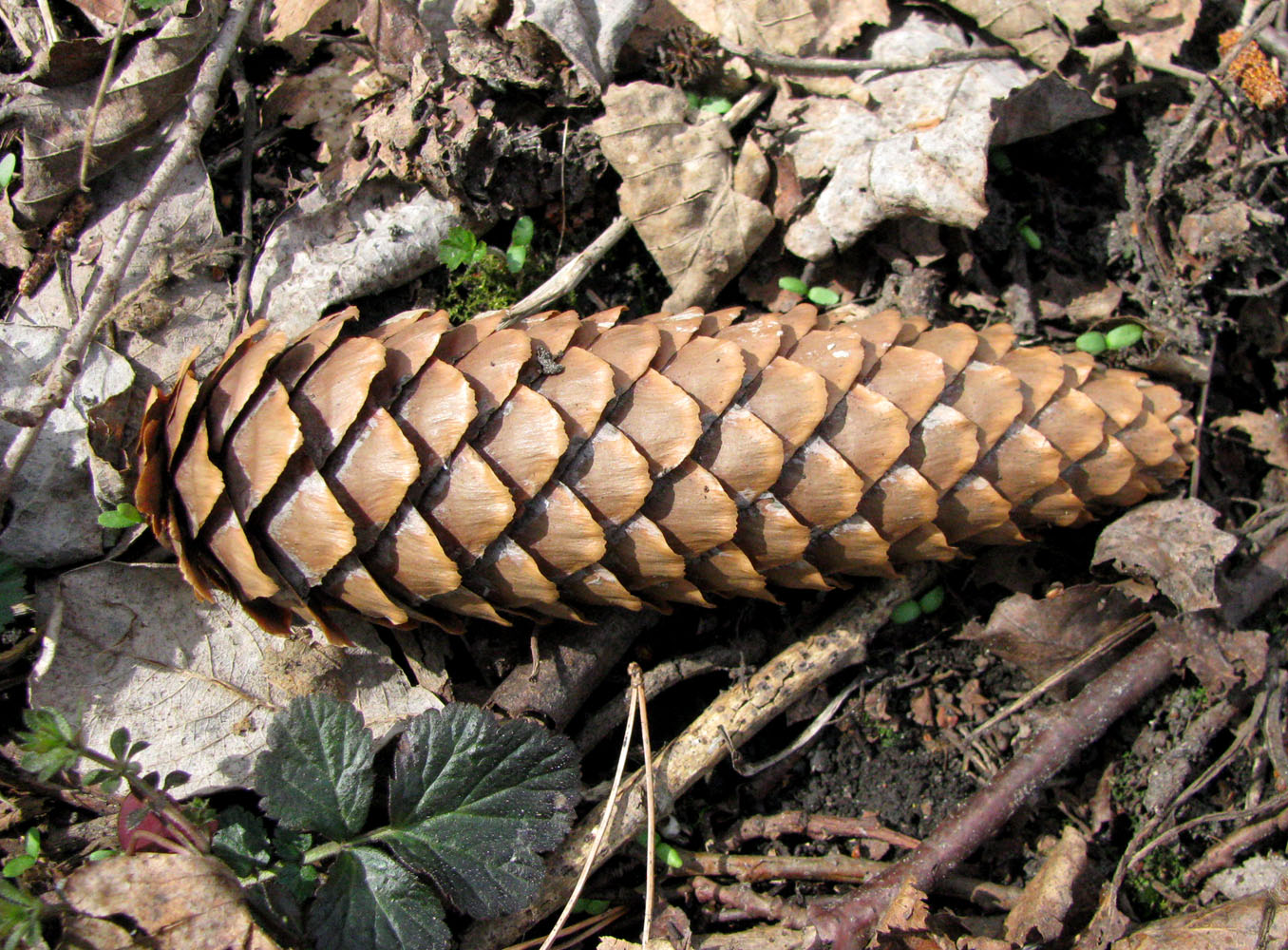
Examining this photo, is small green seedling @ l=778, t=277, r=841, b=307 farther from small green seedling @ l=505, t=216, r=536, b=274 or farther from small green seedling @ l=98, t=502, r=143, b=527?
small green seedling @ l=98, t=502, r=143, b=527

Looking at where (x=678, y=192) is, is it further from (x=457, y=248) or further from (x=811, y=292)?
(x=457, y=248)

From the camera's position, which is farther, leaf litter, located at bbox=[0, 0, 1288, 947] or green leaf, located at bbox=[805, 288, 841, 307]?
green leaf, located at bbox=[805, 288, 841, 307]

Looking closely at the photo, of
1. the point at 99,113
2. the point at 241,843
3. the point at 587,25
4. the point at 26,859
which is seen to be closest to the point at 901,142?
the point at 587,25

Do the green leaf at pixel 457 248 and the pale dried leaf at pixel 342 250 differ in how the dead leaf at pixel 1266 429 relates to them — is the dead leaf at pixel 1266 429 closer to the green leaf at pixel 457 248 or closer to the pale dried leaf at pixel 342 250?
the green leaf at pixel 457 248

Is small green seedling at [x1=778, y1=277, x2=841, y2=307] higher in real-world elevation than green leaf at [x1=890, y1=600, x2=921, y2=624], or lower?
higher

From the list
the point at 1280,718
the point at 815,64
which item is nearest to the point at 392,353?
the point at 815,64

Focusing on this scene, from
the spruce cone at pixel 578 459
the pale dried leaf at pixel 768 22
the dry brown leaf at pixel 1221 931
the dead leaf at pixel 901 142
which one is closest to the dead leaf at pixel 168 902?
the spruce cone at pixel 578 459

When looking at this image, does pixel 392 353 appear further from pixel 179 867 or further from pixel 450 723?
pixel 179 867

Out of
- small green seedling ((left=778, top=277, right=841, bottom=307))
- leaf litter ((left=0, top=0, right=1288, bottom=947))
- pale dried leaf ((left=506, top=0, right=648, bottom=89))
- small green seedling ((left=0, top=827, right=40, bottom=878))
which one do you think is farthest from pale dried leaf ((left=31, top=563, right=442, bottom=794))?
pale dried leaf ((left=506, top=0, right=648, bottom=89))
